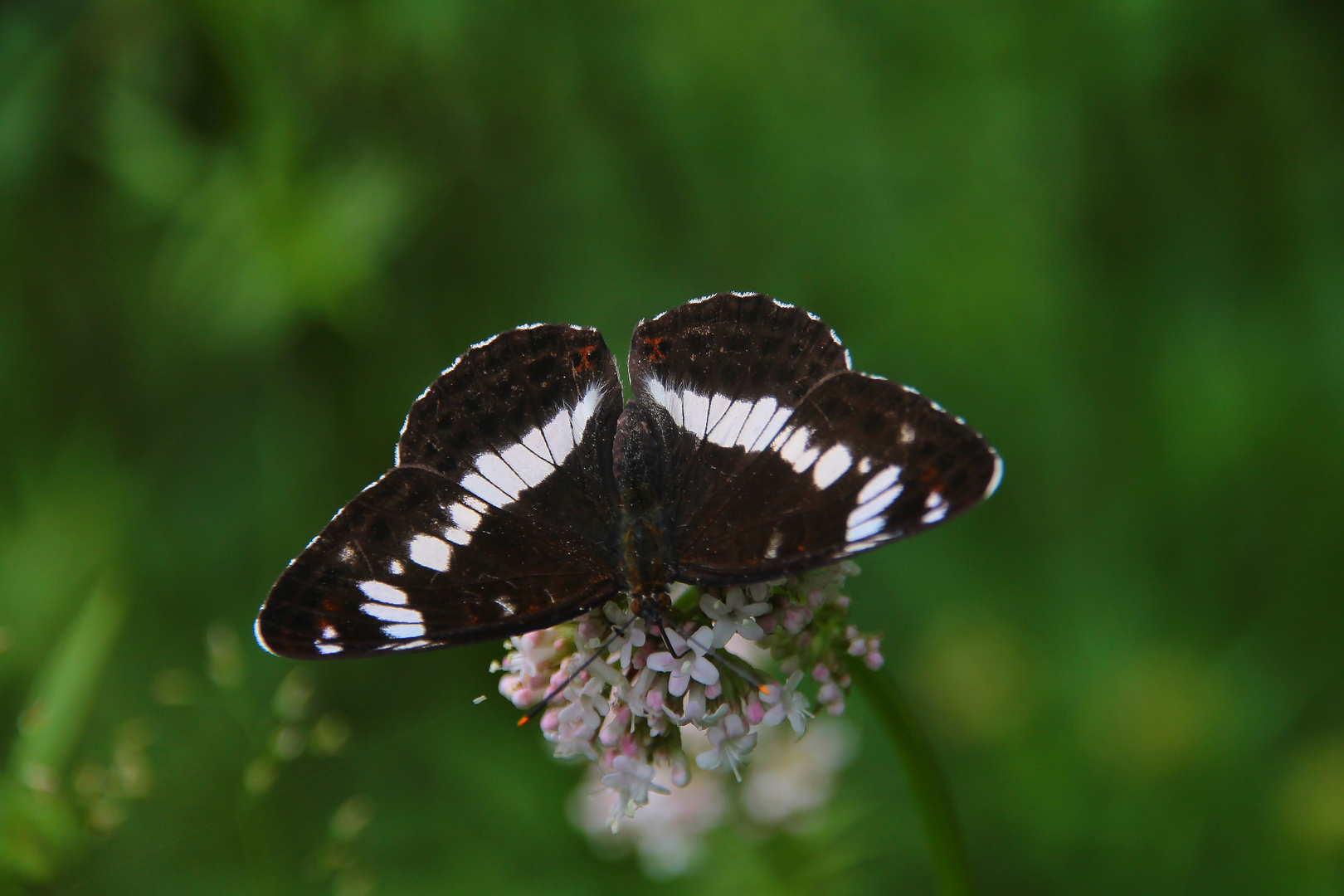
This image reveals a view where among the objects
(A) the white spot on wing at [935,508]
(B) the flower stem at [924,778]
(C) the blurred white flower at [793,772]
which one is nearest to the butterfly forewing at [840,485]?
(A) the white spot on wing at [935,508]

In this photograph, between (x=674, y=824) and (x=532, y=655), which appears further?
(x=674, y=824)

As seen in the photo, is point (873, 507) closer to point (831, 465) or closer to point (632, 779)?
point (831, 465)

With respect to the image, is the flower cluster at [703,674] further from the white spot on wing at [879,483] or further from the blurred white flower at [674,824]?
the blurred white flower at [674,824]

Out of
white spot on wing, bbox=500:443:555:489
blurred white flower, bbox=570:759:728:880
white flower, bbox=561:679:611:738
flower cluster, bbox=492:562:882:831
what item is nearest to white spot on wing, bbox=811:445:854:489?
flower cluster, bbox=492:562:882:831

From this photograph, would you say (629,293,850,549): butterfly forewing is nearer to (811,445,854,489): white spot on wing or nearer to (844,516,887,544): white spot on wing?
(811,445,854,489): white spot on wing

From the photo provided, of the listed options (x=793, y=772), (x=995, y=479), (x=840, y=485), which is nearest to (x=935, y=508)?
(x=995, y=479)
